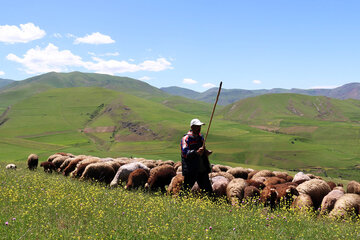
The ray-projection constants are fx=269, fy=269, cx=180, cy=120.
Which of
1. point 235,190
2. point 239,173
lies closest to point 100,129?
point 239,173

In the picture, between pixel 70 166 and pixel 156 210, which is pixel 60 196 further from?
pixel 70 166

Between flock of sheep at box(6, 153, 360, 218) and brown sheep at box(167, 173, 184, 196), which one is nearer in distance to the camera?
flock of sheep at box(6, 153, 360, 218)

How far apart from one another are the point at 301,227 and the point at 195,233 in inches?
141

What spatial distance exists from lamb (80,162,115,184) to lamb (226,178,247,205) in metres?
7.94

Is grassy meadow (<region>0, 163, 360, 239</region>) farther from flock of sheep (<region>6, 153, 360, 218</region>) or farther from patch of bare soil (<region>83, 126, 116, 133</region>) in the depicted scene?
patch of bare soil (<region>83, 126, 116, 133</region>)

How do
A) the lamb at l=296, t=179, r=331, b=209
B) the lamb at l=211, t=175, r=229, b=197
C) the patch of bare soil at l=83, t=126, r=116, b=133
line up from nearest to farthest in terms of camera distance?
the lamb at l=296, t=179, r=331, b=209 < the lamb at l=211, t=175, r=229, b=197 < the patch of bare soil at l=83, t=126, r=116, b=133

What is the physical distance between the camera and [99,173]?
1700 centimetres

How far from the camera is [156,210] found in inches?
356

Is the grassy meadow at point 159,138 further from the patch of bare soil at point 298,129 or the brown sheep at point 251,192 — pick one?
the brown sheep at point 251,192

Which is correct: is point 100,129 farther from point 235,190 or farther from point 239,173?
point 235,190

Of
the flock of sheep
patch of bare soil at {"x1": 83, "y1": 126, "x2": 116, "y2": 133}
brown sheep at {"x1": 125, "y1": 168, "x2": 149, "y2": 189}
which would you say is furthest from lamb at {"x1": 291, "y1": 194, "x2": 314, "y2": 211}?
patch of bare soil at {"x1": 83, "y1": 126, "x2": 116, "y2": 133}

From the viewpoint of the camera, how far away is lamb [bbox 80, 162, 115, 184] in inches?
665

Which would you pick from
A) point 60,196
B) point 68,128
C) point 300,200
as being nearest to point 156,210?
point 60,196

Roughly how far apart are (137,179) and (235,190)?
5612 millimetres
